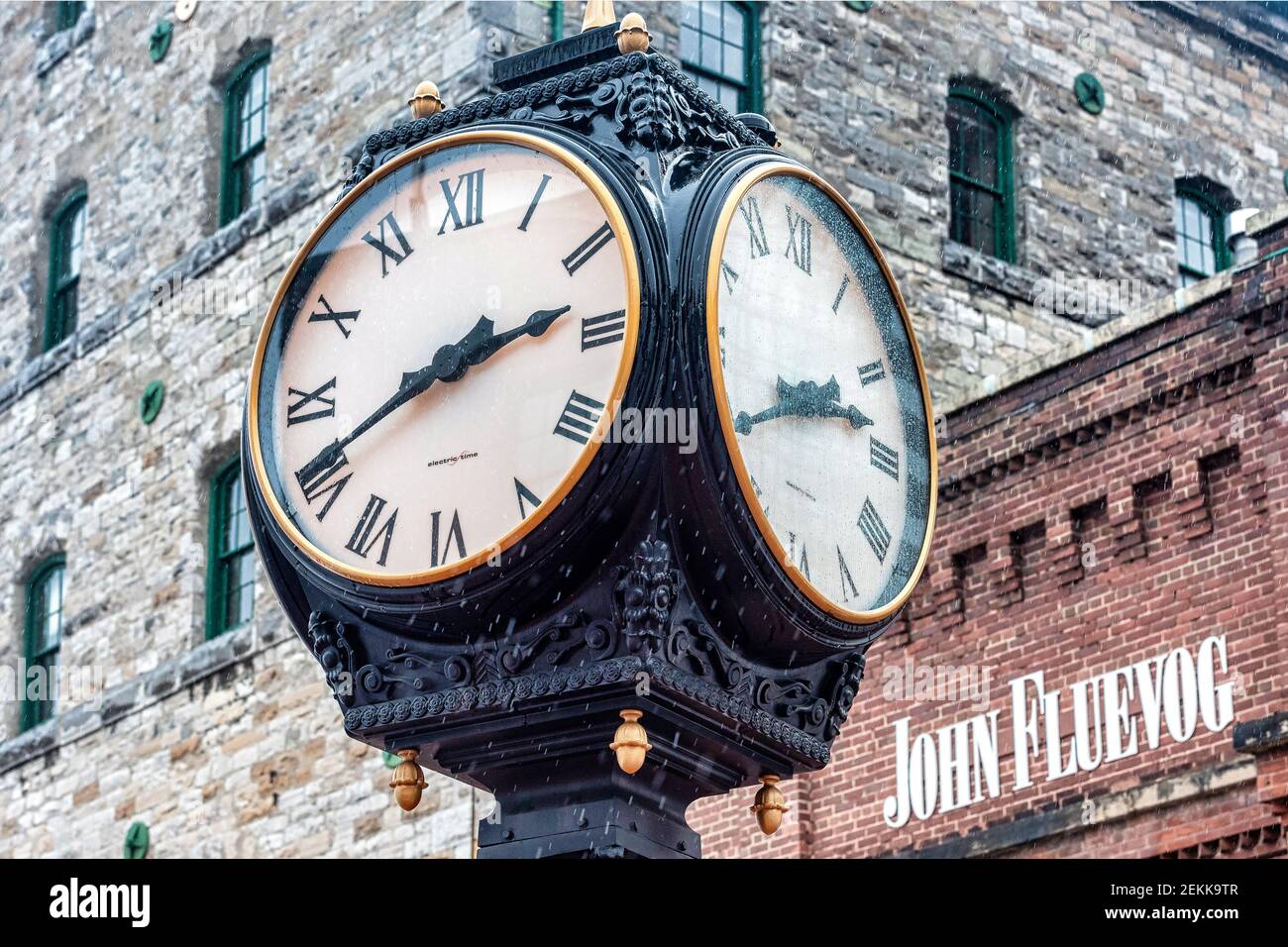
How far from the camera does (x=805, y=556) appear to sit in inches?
163

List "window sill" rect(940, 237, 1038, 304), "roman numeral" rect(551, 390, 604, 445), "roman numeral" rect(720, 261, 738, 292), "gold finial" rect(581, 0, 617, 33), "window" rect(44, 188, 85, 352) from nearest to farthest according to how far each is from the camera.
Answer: "roman numeral" rect(551, 390, 604, 445) → "roman numeral" rect(720, 261, 738, 292) → "gold finial" rect(581, 0, 617, 33) → "window sill" rect(940, 237, 1038, 304) → "window" rect(44, 188, 85, 352)

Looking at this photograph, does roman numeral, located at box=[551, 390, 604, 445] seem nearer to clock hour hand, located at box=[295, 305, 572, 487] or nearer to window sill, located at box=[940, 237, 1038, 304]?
clock hour hand, located at box=[295, 305, 572, 487]

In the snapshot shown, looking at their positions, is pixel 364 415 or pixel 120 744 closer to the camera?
pixel 364 415

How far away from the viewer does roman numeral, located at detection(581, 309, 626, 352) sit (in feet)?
12.9

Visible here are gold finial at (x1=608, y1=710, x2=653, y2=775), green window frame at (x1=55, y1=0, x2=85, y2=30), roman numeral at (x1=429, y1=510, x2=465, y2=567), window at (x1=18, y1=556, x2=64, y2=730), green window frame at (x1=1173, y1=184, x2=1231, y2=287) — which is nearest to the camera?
gold finial at (x1=608, y1=710, x2=653, y2=775)

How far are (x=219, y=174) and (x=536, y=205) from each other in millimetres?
19249

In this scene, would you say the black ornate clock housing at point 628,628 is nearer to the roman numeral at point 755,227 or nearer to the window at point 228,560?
the roman numeral at point 755,227

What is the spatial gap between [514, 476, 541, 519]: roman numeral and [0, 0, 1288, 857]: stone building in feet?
46.3

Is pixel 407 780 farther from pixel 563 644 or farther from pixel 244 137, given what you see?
pixel 244 137

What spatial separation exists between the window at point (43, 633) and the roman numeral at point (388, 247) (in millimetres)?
20050

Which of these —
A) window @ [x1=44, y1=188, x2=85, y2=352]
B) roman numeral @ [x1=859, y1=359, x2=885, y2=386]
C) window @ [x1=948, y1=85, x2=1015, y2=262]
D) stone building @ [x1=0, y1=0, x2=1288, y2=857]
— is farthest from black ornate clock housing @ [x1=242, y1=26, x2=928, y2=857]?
window @ [x1=44, y1=188, x2=85, y2=352]
